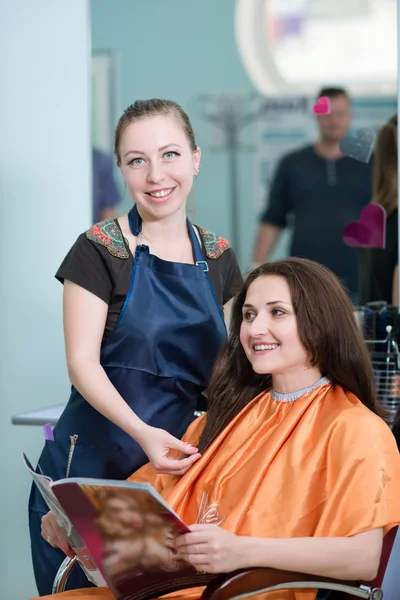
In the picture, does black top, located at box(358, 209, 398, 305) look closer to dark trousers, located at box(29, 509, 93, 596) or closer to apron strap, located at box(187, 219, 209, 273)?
apron strap, located at box(187, 219, 209, 273)

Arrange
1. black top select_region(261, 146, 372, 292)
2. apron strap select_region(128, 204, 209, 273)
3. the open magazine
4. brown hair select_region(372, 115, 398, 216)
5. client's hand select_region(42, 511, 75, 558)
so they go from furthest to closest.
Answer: black top select_region(261, 146, 372, 292)
brown hair select_region(372, 115, 398, 216)
apron strap select_region(128, 204, 209, 273)
client's hand select_region(42, 511, 75, 558)
the open magazine

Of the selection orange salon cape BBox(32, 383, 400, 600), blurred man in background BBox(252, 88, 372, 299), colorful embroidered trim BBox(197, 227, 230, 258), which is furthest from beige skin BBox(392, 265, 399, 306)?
orange salon cape BBox(32, 383, 400, 600)

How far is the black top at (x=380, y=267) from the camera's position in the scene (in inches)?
105

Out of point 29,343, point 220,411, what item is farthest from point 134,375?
point 29,343

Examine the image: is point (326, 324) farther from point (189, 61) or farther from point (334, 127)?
point (189, 61)

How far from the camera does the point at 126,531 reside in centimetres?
160

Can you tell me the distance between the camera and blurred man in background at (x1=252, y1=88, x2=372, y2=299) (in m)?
3.20

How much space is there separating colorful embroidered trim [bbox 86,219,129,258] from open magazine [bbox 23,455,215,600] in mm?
558

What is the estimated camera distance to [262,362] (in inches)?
74.2

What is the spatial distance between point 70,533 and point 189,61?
10.6 feet

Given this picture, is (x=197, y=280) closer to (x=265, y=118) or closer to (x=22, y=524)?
(x=22, y=524)

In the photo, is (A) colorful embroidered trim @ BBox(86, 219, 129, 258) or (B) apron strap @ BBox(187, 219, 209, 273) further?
(B) apron strap @ BBox(187, 219, 209, 273)

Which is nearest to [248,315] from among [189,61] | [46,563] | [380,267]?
[46,563]

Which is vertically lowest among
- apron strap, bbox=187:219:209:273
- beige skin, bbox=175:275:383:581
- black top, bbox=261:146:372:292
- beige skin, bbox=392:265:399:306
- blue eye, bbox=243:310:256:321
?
beige skin, bbox=175:275:383:581
